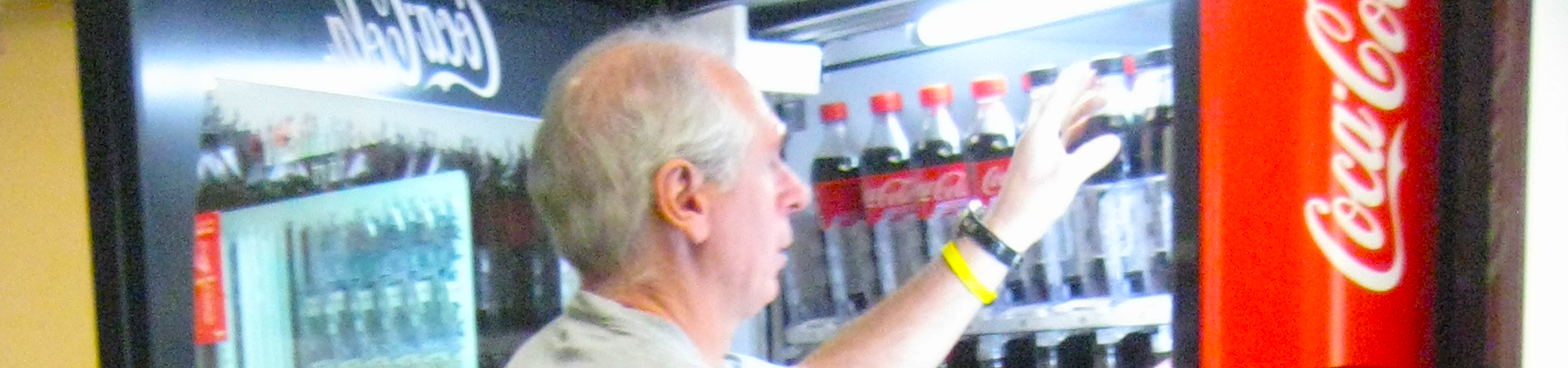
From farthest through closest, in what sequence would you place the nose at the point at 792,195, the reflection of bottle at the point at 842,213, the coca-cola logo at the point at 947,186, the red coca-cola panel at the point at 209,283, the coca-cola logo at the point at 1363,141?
the reflection of bottle at the point at 842,213, the coca-cola logo at the point at 947,186, the red coca-cola panel at the point at 209,283, the nose at the point at 792,195, the coca-cola logo at the point at 1363,141

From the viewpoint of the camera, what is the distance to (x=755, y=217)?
4.29ft

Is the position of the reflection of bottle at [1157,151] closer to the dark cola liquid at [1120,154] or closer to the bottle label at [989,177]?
the dark cola liquid at [1120,154]

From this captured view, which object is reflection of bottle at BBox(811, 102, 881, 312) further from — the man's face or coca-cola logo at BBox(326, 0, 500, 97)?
coca-cola logo at BBox(326, 0, 500, 97)

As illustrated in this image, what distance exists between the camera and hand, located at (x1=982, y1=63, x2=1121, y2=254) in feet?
4.43

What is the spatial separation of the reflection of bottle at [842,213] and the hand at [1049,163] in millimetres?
309

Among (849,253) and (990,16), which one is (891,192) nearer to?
(849,253)

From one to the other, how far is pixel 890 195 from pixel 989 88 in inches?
7.7

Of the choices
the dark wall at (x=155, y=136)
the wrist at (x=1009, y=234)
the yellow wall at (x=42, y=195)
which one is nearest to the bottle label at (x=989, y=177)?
the wrist at (x=1009, y=234)

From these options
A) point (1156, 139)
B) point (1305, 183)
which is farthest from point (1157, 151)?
point (1305, 183)

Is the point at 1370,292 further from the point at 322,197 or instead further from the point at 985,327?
the point at 322,197

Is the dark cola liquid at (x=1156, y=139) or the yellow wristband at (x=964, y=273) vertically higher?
the dark cola liquid at (x=1156, y=139)

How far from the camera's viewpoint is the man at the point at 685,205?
125cm

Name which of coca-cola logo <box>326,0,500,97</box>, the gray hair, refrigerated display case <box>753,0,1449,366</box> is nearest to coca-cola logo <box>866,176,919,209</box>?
the gray hair

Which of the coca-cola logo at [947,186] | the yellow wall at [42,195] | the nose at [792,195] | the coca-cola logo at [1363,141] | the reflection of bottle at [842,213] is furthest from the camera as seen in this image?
the yellow wall at [42,195]
